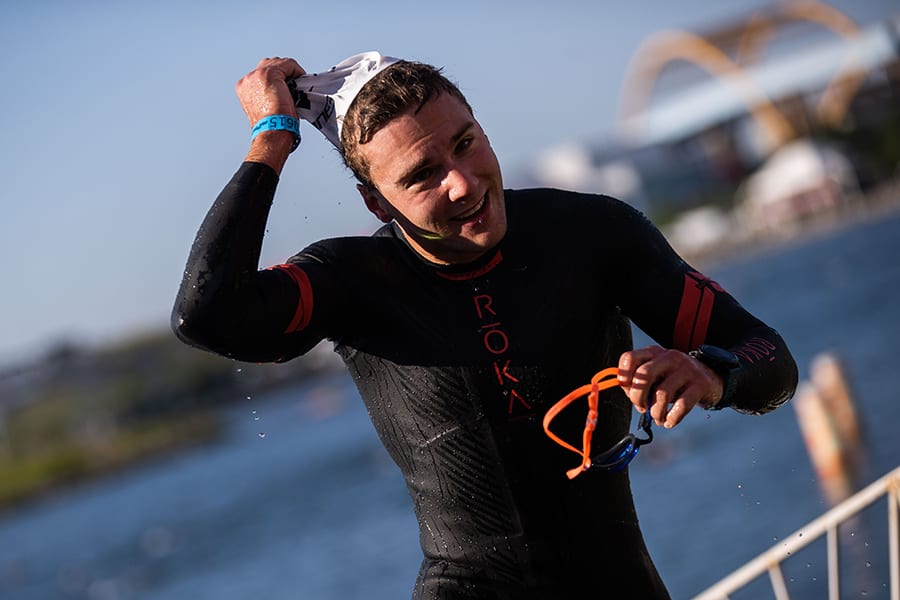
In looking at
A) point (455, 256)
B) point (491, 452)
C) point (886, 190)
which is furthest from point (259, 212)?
point (886, 190)

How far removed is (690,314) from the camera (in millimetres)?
2756

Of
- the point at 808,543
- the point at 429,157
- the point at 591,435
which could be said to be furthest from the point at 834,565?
the point at 429,157

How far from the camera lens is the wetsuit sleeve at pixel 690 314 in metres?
2.66

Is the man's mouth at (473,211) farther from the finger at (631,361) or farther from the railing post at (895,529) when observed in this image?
the railing post at (895,529)

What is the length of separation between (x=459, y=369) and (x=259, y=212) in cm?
58

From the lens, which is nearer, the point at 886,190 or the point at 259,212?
the point at 259,212

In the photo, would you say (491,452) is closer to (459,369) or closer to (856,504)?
(459,369)

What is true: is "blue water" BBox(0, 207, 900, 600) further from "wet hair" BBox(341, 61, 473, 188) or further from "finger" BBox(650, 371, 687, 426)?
"finger" BBox(650, 371, 687, 426)

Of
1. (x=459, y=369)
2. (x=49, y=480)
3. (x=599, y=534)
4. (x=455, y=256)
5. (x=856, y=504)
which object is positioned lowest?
(x=856, y=504)

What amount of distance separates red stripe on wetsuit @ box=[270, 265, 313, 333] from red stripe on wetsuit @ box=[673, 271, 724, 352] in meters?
0.85

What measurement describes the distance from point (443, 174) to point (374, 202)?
28 centimetres

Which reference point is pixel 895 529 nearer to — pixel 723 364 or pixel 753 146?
pixel 723 364

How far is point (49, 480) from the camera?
103 meters

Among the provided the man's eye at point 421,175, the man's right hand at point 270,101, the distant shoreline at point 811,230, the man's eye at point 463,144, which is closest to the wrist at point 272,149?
the man's right hand at point 270,101
